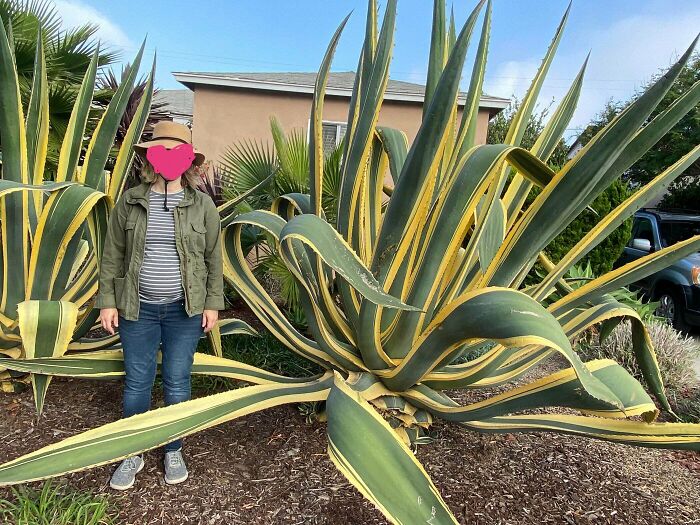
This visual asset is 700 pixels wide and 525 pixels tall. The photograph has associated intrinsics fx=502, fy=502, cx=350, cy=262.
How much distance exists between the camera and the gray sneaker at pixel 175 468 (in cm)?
185

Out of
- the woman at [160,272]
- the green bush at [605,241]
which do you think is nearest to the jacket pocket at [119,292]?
Answer: the woman at [160,272]

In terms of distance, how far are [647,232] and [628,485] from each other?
20.0ft

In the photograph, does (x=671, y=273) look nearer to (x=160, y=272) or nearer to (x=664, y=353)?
(x=664, y=353)

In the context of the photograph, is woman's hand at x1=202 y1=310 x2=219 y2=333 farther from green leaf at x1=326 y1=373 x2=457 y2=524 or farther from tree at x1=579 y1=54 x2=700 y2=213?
tree at x1=579 y1=54 x2=700 y2=213

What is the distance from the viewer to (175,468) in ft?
6.15

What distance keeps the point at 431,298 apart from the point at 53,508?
1.41 meters

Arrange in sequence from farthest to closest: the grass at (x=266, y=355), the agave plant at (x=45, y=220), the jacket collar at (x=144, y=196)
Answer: the grass at (x=266, y=355), the jacket collar at (x=144, y=196), the agave plant at (x=45, y=220)

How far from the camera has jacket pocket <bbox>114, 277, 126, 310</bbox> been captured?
1811 millimetres

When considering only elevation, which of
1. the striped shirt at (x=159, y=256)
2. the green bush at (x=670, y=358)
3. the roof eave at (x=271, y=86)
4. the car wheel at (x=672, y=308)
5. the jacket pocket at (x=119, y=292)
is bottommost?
the car wheel at (x=672, y=308)

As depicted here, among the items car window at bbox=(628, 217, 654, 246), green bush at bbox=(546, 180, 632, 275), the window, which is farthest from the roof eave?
car window at bbox=(628, 217, 654, 246)

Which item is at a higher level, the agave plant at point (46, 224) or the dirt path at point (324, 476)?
the agave plant at point (46, 224)

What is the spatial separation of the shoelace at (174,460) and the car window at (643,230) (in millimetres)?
7016

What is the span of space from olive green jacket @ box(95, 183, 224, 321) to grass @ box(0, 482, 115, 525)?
615 mm

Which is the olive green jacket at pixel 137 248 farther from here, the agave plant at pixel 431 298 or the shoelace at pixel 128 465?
the shoelace at pixel 128 465
